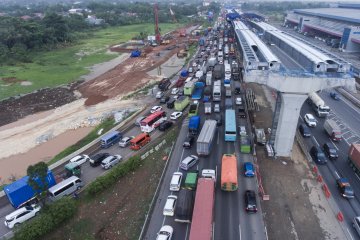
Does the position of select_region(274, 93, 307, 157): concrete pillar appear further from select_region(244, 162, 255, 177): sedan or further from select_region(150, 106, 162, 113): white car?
select_region(150, 106, 162, 113): white car

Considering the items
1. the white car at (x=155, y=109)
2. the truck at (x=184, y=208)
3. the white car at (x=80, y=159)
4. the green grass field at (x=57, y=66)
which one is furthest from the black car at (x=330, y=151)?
the green grass field at (x=57, y=66)

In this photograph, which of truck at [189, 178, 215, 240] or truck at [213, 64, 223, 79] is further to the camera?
truck at [213, 64, 223, 79]

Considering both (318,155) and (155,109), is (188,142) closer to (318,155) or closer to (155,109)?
(155,109)

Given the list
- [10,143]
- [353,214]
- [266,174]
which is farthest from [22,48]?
[353,214]

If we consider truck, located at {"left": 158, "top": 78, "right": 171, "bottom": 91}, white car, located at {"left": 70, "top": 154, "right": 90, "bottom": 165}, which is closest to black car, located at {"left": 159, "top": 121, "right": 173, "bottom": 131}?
white car, located at {"left": 70, "top": 154, "right": 90, "bottom": 165}

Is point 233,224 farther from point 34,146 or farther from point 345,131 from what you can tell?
point 34,146

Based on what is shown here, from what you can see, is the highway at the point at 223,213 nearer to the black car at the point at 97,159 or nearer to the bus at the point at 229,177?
the bus at the point at 229,177
